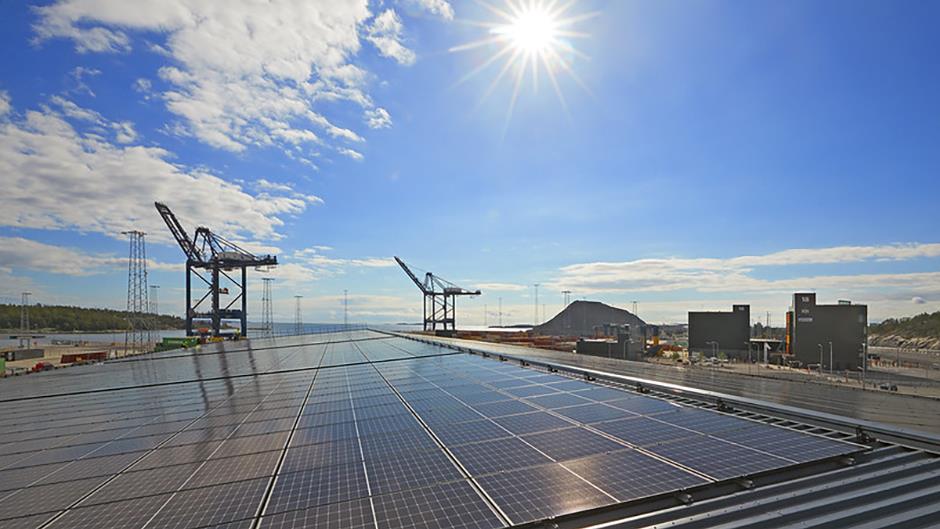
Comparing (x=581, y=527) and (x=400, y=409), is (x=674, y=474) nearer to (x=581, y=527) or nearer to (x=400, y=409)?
(x=581, y=527)

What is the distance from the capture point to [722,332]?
200 ft

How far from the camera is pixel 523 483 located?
557cm

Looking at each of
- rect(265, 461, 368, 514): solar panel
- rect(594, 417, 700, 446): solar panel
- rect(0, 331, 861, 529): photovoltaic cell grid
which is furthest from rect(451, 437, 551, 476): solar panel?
rect(594, 417, 700, 446): solar panel

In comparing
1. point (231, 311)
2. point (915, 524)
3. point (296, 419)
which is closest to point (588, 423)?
point (915, 524)

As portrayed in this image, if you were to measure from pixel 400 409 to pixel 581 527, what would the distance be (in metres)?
6.42

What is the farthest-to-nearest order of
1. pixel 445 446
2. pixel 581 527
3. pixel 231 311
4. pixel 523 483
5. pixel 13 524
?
pixel 231 311 < pixel 445 446 < pixel 523 483 < pixel 13 524 < pixel 581 527

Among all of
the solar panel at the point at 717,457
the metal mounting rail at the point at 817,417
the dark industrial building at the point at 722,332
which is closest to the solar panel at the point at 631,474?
the solar panel at the point at 717,457

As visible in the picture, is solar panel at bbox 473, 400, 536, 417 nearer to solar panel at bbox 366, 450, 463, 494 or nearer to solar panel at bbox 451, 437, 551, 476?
solar panel at bbox 451, 437, 551, 476

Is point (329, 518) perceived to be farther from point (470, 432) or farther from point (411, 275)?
point (411, 275)

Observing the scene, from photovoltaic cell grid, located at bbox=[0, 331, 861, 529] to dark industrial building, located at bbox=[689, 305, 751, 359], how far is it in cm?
5801

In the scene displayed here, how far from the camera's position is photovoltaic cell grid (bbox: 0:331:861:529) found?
5.14m

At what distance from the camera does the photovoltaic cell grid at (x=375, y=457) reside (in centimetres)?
514

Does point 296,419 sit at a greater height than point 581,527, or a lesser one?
lesser

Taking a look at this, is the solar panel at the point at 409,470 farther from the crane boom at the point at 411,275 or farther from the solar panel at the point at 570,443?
the crane boom at the point at 411,275
